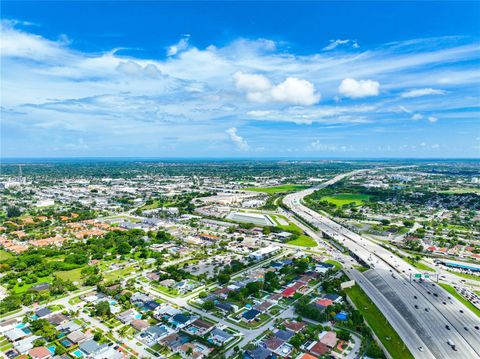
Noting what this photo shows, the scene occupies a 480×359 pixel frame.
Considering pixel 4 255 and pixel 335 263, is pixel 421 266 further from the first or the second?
pixel 4 255

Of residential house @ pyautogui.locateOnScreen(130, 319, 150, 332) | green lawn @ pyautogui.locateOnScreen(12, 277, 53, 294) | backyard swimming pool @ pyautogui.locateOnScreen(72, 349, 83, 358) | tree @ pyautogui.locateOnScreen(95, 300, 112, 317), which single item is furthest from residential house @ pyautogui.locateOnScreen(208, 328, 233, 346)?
green lawn @ pyautogui.locateOnScreen(12, 277, 53, 294)

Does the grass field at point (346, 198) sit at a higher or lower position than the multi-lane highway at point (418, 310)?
higher

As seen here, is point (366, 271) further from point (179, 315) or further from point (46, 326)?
point (46, 326)

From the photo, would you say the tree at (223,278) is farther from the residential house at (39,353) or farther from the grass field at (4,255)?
the grass field at (4,255)

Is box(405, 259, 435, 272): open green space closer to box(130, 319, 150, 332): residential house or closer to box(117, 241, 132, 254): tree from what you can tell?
box(130, 319, 150, 332): residential house

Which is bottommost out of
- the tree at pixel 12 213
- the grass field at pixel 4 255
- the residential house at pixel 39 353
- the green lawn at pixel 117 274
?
the residential house at pixel 39 353

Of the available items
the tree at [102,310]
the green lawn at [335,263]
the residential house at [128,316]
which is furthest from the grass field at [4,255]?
the green lawn at [335,263]
